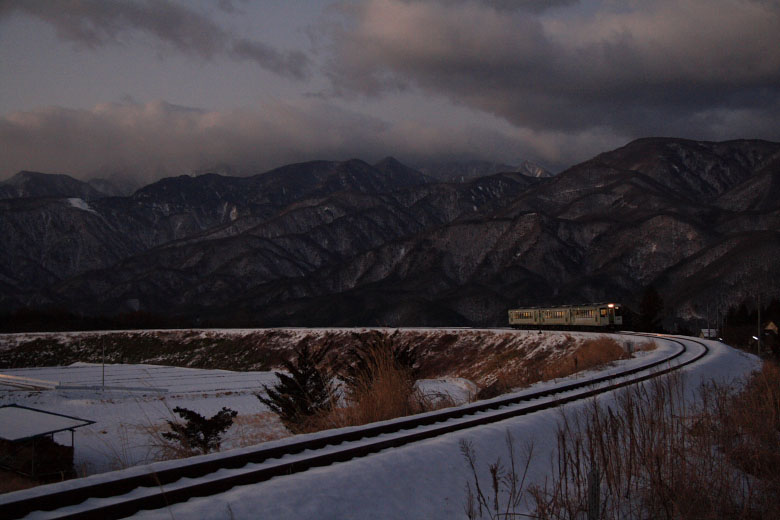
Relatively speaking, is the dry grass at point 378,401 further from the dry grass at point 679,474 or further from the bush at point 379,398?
the dry grass at point 679,474

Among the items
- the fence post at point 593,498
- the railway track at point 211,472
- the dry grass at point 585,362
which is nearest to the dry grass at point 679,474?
the fence post at point 593,498

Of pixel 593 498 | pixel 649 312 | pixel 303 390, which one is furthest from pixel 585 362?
pixel 649 312

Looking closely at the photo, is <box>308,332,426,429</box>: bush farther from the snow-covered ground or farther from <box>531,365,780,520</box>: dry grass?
<box>531,365,780,520</box>: dry grass

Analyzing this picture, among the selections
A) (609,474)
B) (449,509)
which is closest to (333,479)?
(449,509)

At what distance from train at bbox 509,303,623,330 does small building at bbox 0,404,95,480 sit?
44.8m

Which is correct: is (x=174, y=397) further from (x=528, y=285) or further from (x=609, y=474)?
(x=528, y=285)

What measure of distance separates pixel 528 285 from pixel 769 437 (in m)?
192

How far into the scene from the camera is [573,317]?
192 feet

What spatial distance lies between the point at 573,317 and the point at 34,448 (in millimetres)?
50994

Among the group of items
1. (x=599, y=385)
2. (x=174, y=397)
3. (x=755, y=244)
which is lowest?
(x=174, y=397)

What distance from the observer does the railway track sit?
16.9 feet

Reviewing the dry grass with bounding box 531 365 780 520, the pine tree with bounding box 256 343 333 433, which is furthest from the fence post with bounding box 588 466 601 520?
the pine tree with bounding box 256 343 333 433

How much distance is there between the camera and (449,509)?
611 centimetres

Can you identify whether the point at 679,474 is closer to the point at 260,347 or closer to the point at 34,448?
the point at 34,448
